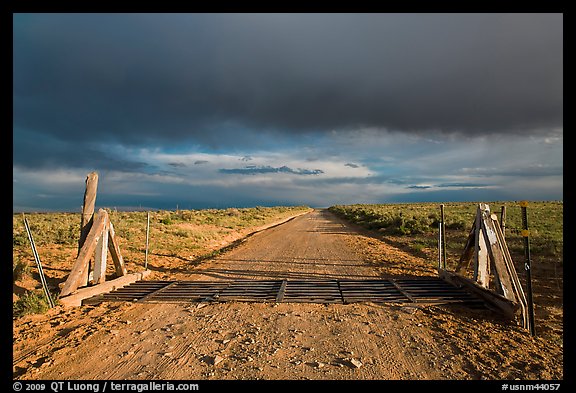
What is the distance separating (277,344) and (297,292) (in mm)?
2930

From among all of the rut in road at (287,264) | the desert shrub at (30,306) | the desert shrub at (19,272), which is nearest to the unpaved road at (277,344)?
the desert shrub at (30,306)

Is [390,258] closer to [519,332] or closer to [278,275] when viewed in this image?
[278,275]

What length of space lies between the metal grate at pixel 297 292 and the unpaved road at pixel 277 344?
0.39 metres

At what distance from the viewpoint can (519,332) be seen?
516cm

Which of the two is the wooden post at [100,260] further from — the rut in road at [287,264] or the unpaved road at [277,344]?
the rut in road at [287,264]

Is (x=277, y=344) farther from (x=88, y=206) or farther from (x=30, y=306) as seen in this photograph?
(x=88, y=206)

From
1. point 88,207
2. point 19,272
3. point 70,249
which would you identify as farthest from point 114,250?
point 70,249

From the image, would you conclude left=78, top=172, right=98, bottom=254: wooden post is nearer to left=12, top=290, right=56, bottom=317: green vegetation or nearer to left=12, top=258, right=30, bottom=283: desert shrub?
left=12, top=290, right=56, bottom=317: green vegetation

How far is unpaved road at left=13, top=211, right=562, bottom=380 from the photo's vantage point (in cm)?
393

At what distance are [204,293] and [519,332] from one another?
6.25 m

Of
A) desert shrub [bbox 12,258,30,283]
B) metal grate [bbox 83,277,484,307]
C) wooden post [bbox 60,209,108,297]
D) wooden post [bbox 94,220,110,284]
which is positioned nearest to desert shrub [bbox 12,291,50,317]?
wooden post [bbox 60,209,108,297]

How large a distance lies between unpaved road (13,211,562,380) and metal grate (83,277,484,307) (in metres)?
0.39

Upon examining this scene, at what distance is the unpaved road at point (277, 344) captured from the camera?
155 inches
